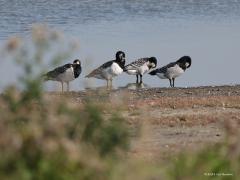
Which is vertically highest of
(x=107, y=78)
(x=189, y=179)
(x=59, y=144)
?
(x=59, y=144)

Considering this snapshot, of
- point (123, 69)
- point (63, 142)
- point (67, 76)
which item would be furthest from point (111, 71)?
point (63, 142)

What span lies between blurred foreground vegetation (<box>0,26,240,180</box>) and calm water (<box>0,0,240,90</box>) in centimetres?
1016

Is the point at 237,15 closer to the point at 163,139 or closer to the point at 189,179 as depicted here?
the point at 163,139

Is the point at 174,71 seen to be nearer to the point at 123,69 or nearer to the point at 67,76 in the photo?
the point at 123,69

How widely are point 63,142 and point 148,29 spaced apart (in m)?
22.6

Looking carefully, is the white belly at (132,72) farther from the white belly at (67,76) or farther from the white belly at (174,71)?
the white belly at (67,76)

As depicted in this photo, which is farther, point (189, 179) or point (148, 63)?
point (148, 63)

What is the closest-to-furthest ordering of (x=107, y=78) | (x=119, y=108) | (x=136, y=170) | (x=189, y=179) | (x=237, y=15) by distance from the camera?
(x=136, y=170) → (x=189, y=179) → (x=119, y=108) → (x=107, y=78) → (x=237, y=15)

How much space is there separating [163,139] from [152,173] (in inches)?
227

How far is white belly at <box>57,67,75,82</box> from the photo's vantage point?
1916cm

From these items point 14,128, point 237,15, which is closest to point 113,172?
point 14,128

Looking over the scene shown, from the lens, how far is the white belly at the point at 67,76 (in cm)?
1916

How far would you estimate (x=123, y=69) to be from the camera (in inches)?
830

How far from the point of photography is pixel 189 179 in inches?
232
